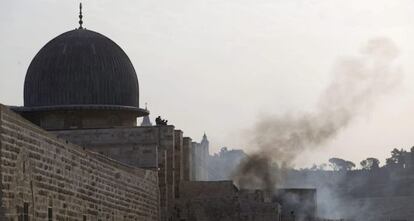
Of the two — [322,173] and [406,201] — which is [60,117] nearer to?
[406,201]

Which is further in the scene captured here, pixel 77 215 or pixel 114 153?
pixel 114 153

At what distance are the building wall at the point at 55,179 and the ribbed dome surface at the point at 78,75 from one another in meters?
8.31

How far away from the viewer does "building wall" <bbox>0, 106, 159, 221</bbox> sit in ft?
51.7

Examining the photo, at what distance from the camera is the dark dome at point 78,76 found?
110ft

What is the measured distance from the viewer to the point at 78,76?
33.8 meters

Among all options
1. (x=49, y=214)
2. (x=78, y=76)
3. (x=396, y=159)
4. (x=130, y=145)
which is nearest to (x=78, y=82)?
(x=78, y=76)

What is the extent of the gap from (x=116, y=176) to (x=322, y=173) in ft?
393

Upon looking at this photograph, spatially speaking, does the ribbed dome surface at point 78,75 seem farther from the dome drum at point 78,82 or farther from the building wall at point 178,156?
the building wall at point 178,156

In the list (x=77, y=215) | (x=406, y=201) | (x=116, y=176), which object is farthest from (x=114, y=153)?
(x=406, y=201)

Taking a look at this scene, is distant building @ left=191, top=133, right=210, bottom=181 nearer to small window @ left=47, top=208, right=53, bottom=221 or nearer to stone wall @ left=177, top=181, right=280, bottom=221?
stone wall @ left=177, top=181, right=280, bottom=221

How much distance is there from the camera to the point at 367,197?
112m

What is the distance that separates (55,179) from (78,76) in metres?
15.8

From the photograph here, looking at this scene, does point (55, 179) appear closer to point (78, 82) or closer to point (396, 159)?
point (78, 82)

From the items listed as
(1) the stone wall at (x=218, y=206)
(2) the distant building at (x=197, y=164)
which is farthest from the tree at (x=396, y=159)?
(1) the stone wall at (x=218, y=206)
